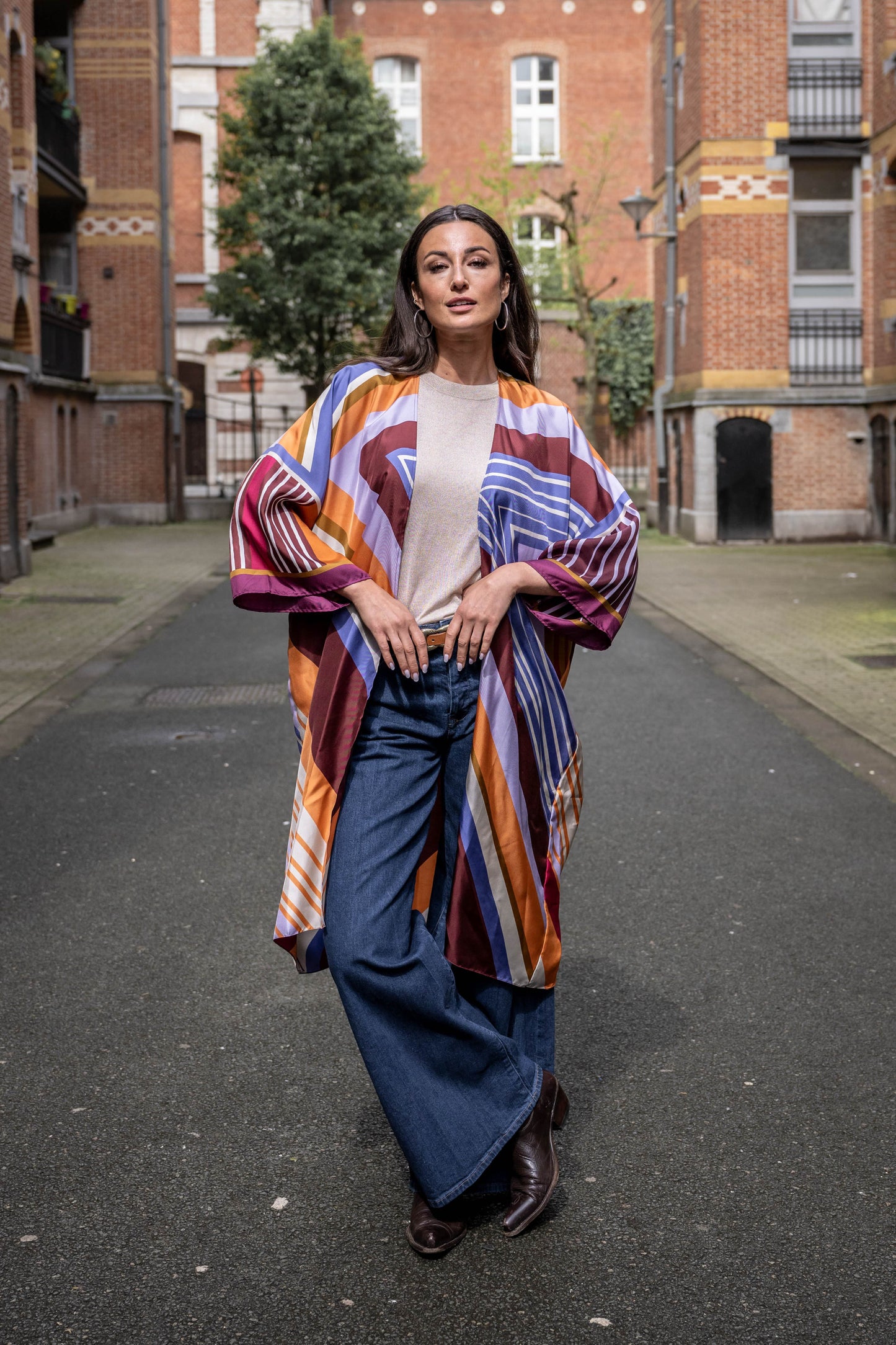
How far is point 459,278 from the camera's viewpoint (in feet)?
10.6

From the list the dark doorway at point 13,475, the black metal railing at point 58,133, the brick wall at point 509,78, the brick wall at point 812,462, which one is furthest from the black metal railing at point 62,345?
the brick wall at point 509,78

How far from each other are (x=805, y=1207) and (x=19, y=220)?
23.9m

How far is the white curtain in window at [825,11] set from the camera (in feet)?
84.4

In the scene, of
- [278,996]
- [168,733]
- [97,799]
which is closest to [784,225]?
[168,733]

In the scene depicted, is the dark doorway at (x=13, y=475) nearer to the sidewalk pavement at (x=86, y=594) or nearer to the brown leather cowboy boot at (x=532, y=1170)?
the sidewalk pavement at (x=86, y=594)

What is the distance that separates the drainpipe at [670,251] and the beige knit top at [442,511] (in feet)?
83.6

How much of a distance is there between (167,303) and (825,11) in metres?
13.9

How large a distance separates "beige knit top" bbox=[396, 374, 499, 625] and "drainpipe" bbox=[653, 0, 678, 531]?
2548 centimetres

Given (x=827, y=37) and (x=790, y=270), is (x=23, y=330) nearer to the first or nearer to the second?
(x=790, y=270)

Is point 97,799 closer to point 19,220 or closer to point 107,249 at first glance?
point 19,220

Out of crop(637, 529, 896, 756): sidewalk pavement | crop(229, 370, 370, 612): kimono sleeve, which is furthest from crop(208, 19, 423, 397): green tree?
crop(229, 370, 370, 612): kimono sleeve

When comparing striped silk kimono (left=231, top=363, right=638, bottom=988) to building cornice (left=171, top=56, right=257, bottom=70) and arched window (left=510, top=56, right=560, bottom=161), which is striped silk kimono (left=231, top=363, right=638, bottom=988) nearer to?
building cornice (left=171, top=56, right=257, bottom=70)

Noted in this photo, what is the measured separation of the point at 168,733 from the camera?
9.45 meters

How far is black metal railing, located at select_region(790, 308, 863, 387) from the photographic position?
2609cm
